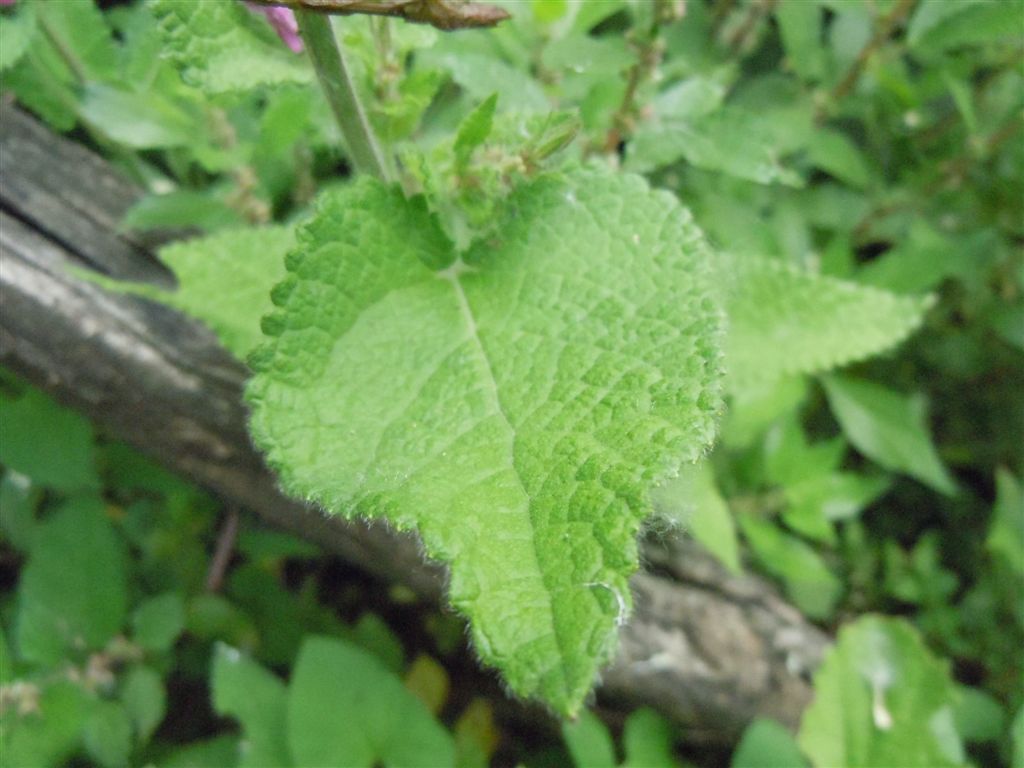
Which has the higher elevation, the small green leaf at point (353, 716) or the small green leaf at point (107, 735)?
the small green leaf at point (107, 735)

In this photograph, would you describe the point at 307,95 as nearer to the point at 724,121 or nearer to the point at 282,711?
the point at 724,121

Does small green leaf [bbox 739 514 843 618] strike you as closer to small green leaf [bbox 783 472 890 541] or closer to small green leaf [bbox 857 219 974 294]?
small green leaf [bbox 783 472 890 541]

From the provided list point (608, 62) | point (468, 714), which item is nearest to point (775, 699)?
point (468, 714)

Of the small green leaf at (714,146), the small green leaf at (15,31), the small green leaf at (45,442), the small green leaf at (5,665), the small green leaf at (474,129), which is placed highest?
the small green leaf at (15,31)

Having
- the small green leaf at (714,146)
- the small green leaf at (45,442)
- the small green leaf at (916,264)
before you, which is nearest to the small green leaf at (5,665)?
the small green leaf at (45,442)

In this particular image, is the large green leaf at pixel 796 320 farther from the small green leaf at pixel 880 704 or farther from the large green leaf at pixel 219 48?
the large green leaf at pixel 219 48

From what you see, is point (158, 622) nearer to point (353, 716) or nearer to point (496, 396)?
point (353, 716)

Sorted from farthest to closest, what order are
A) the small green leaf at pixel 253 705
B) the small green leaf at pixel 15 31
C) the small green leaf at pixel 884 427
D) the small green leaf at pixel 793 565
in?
the small green leaf at pixel 884 427 → the small green leaf at pixel 793 565 → the small green leaf at pixel 253 705 → the small green leaf at pixel 15 31
